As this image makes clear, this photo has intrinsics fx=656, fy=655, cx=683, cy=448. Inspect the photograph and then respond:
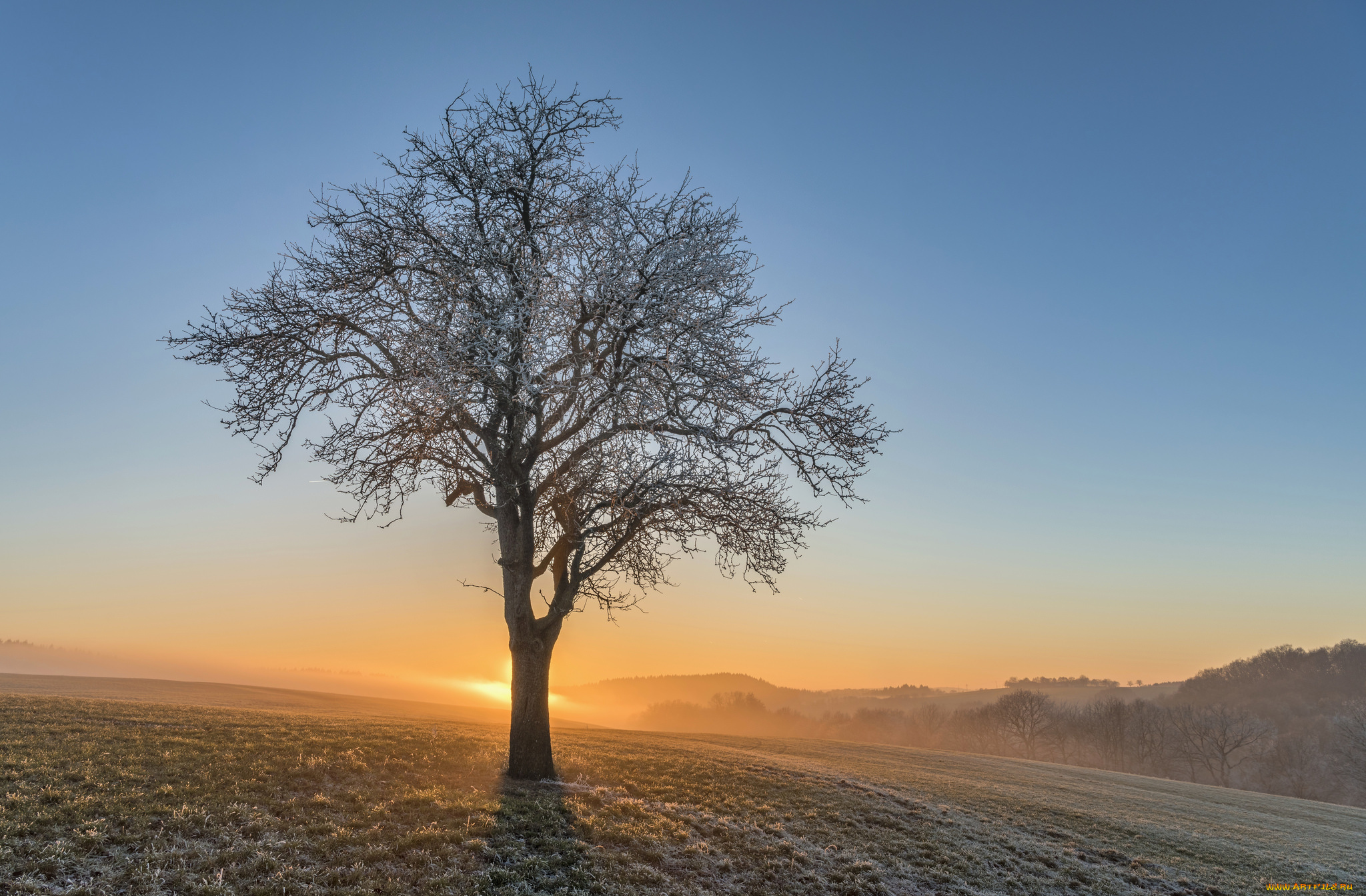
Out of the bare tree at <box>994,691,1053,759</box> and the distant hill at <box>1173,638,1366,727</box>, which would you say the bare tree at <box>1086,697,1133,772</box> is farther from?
the distant hill at <box>1173,638,1366,727</box>

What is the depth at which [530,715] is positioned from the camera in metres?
13.5

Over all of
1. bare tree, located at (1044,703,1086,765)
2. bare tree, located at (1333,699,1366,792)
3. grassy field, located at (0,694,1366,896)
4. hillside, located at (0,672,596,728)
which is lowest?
bare tree, located at (1044,703,1086,765)

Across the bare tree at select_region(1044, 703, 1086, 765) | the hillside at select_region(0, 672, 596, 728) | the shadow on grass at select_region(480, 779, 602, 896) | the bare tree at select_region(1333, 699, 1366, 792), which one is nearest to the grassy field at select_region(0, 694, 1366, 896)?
the shadow on grass at select_region(480, 779, 602, 896)

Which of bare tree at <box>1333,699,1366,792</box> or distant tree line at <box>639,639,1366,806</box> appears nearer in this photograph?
bare tree at <box>1333,699,1366,792</box>

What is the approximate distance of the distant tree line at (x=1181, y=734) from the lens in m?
67.8

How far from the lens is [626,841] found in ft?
34.6

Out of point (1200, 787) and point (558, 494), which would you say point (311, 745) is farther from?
point (1200, 787)

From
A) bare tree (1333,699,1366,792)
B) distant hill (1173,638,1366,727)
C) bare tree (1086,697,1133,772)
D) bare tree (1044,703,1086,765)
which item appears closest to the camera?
bare tree (1333,699,1366,792)

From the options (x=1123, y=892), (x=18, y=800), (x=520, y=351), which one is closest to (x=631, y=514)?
(x=520, y=351)

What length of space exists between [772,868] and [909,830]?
5.14m

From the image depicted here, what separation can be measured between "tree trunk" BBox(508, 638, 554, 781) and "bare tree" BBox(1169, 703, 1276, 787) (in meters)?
80.4

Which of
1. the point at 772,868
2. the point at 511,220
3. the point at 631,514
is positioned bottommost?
the point at 772,868

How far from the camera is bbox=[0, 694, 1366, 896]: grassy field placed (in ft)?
26.1

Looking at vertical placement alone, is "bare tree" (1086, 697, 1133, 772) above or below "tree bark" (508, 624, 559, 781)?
below
